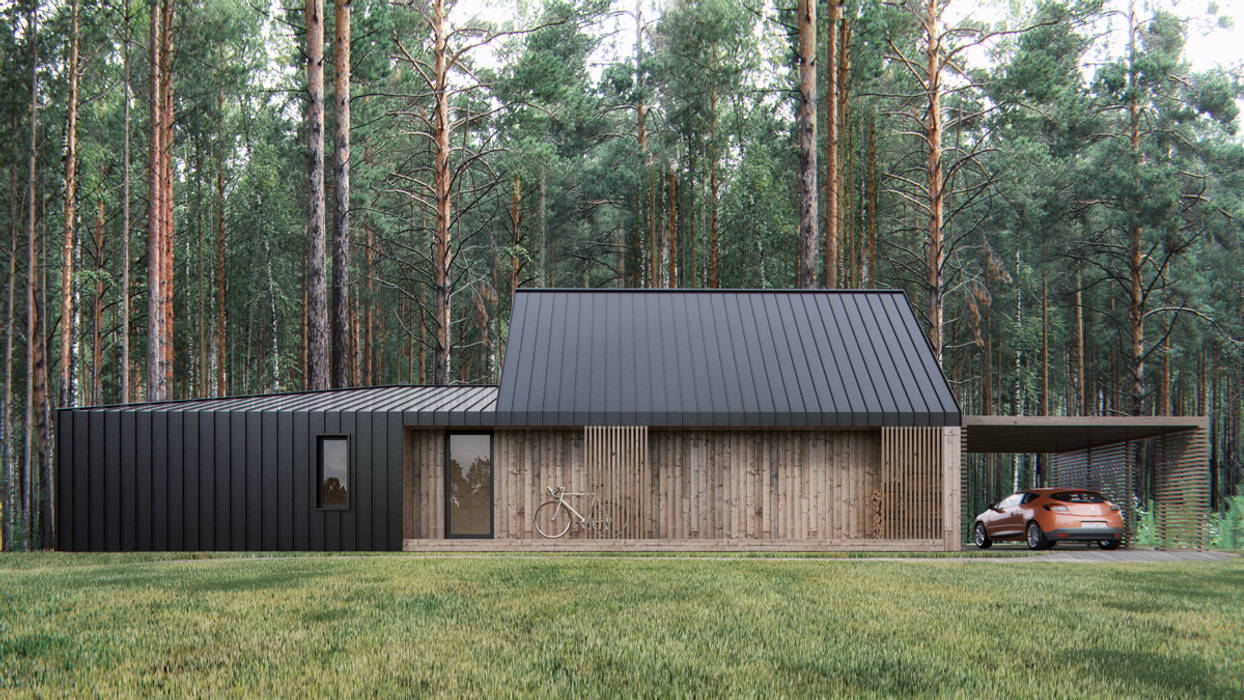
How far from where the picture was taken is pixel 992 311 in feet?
96.9

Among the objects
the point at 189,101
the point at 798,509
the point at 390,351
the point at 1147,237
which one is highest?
the point at 189,101

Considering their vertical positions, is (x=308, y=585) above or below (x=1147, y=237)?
below

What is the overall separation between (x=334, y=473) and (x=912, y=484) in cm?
842

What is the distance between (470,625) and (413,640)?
61cm

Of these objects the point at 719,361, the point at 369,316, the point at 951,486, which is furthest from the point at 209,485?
the point at 369,316

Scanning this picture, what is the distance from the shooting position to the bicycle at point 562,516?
1412 centimetres

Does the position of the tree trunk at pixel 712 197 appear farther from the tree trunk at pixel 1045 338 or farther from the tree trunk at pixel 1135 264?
the tree trunk at pixel 1135 264

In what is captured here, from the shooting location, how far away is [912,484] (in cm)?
1416

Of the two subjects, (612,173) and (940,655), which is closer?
(940,655)

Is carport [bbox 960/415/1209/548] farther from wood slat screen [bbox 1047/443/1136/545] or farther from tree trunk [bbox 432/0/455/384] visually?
tree trunk [bbox 432/0/455/384]

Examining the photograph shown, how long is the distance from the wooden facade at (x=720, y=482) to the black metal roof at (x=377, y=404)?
594mm

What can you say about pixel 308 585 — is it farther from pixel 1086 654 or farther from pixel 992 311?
pixel 992 311

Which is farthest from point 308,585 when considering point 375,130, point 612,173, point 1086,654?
point 612,173

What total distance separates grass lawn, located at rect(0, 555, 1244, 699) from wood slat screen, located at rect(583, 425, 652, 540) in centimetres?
405
